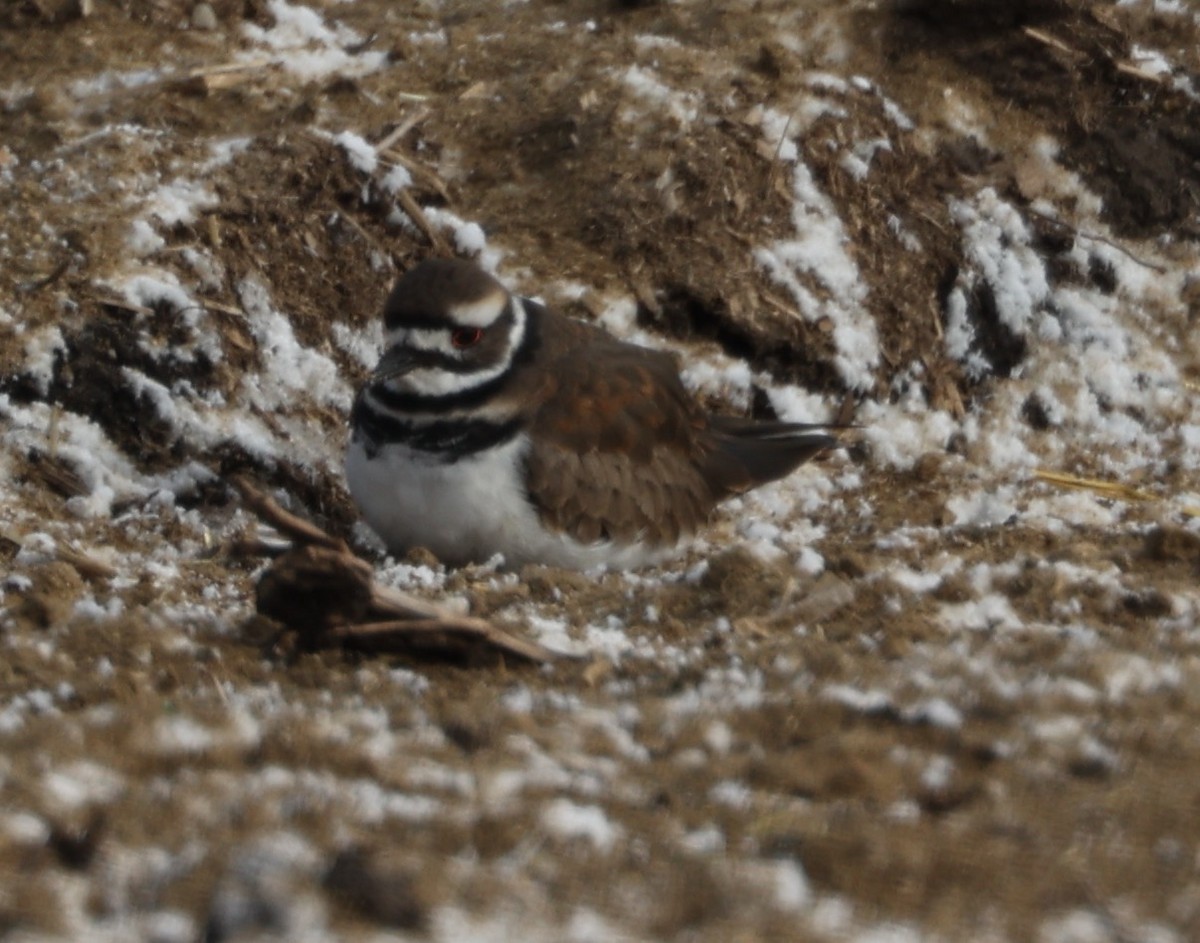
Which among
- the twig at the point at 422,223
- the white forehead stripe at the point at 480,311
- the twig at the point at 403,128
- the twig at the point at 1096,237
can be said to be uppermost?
the white forehead stripe at the point at 480,311

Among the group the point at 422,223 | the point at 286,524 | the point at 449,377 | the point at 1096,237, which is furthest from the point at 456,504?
the point at 1096,237

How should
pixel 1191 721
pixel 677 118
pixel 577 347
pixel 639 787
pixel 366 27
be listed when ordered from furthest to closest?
pixel 366 27 < pixel 677 118 < pixel 577 347 < pixel 1191 721 < pixel 639 787

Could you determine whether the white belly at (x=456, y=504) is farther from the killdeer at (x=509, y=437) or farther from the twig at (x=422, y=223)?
the twig at (x=422, y=223)

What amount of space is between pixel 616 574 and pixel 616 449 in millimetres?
696

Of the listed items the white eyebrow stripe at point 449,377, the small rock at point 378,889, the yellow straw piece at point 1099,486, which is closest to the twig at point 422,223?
the white eyebrow stripe at point 449,377

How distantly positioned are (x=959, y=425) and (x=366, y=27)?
3.16 metres

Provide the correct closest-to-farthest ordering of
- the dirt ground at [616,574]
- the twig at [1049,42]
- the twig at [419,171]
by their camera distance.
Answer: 1. the dirt ground at [616,574]
2. the twig at [419,171]
3. the twig at [1049,42]

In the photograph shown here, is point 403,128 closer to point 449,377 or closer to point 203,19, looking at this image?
point 203,19

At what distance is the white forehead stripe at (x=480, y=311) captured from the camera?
479cm

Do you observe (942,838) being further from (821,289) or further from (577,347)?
(821,289)

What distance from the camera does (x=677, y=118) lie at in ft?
21.3

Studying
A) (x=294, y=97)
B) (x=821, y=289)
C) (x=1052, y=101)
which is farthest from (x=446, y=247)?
(x=1052, y=101)

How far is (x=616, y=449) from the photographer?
16.5 ft

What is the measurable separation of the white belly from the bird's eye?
34 cm
